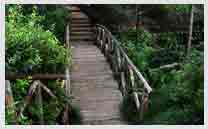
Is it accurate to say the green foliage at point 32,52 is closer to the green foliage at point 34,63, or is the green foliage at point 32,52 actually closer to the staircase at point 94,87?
the green foliage at point 34,63

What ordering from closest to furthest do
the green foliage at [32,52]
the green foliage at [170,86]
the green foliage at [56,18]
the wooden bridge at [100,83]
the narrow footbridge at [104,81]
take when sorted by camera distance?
the green foliage at [170,86]
the green foliage at [32,52]
the wooden bridge at [100,83]
the narrow footbridge at [104,81]
the green foliage at [56,18]

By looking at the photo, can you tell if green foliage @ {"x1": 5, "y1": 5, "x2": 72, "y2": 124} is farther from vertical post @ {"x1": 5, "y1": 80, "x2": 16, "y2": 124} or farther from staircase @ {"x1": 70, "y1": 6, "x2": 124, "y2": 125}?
staircase @ {"x1": 70, "y1": 6, "x2": 124, "y2": 125}

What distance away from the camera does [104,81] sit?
788cm

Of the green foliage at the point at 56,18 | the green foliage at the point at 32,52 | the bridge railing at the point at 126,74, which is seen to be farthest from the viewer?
the green foliage at the point at 56,18

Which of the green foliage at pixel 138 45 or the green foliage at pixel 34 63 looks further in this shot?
the green foliage at pixel 138 45

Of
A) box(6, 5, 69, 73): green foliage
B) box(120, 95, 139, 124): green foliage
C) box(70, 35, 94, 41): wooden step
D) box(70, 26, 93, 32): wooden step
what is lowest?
box(120, 95, 139, 124): green foliage

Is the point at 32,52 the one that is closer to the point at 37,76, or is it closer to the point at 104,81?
the point at 37,76

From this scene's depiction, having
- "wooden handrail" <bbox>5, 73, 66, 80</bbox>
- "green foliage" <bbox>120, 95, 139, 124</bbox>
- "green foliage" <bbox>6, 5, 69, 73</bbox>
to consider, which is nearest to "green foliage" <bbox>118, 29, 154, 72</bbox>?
"green foliage" <bbox>120, 95, 139, 124</bbox>

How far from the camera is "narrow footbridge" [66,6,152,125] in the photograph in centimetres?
670

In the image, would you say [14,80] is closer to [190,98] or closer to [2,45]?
[2,45]

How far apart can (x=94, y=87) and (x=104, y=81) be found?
1.03ft

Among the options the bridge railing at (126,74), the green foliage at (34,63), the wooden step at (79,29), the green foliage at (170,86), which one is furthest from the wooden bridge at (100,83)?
the wooden step at (79,29)

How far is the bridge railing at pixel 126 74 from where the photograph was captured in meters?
6.38

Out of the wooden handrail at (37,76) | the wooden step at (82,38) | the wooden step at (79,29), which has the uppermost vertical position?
the wooden step at (79,29)
